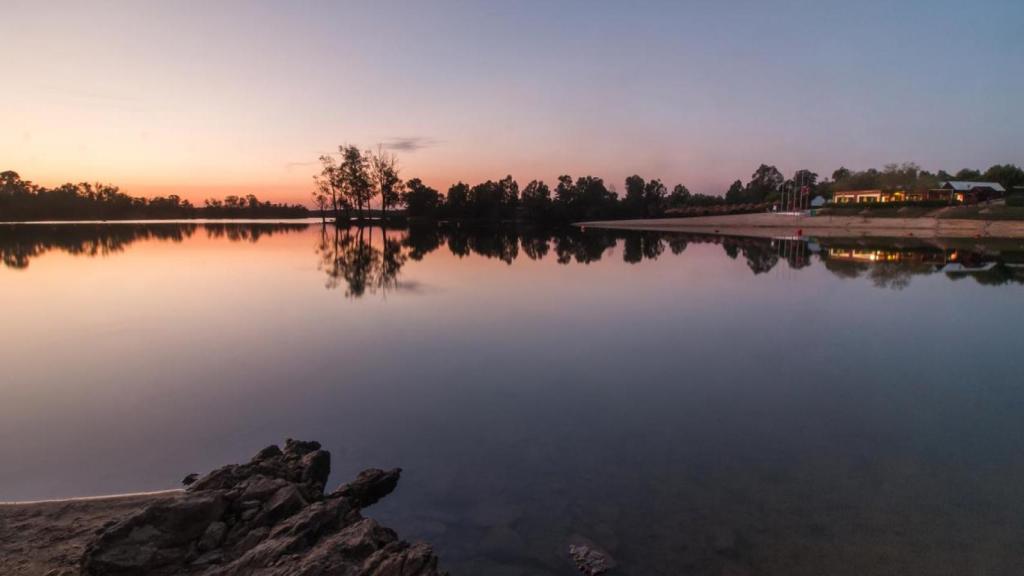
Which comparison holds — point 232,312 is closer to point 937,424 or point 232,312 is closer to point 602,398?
point 602,398

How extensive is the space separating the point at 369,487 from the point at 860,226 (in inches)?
2888

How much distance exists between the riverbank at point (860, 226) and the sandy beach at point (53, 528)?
63332mm

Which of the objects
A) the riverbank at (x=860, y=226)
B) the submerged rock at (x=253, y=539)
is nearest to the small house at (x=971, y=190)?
the riverbank at (x=860, y=226)

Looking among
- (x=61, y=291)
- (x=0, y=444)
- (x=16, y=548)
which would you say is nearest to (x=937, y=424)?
(x=16, y=548)

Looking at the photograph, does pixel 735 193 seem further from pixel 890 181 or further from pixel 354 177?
pixel 354 177

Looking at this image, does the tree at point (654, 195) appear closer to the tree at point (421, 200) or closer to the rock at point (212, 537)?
the tree at point (421, 200)

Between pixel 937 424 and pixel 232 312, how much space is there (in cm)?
1701

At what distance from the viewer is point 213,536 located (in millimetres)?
4715

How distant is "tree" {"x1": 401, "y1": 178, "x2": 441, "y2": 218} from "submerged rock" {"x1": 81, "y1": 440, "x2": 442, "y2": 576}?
119086mm

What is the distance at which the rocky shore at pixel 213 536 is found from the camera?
14.1 ft

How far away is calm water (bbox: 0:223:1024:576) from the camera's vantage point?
5410 millimetres

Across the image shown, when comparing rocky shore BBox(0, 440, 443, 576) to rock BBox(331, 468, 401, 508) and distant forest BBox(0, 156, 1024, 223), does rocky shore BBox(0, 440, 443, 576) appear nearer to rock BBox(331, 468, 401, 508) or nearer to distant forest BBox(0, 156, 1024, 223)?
rock BBox(331, 468, 401, 508)

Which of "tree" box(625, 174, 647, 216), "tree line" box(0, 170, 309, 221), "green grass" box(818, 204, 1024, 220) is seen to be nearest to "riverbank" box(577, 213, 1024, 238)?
"green grass" box(818, 204, 1024, 220)

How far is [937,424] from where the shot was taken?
7.93 m
